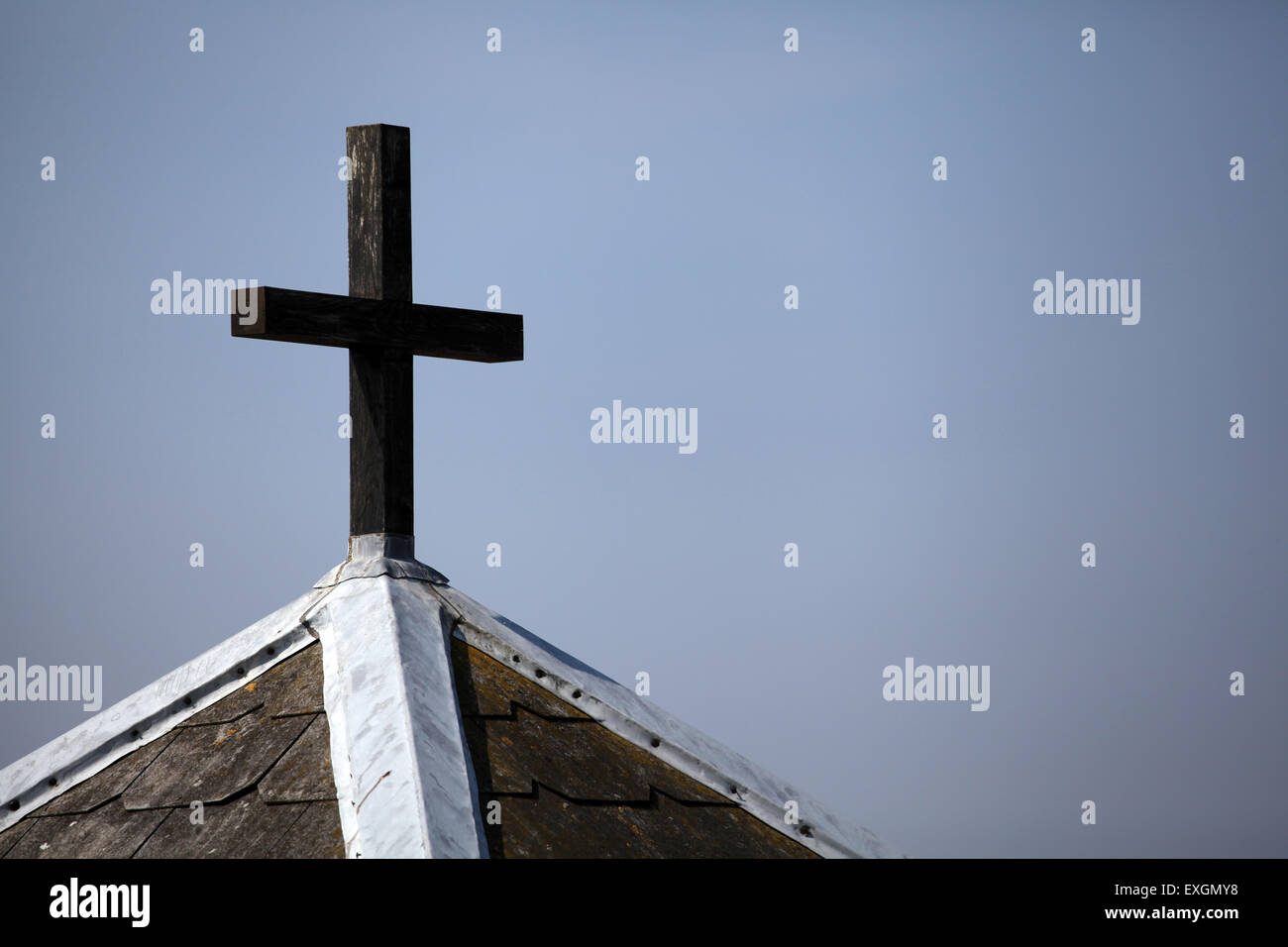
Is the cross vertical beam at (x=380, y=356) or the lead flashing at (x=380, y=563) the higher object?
the cross vertical beam at (x=380, y=356)

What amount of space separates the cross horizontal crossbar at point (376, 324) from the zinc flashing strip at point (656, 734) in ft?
3.40

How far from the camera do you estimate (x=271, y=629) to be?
570 cm

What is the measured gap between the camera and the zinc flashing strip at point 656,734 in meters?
5.66

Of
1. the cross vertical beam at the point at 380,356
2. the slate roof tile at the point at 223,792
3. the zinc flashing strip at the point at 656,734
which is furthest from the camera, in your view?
the cross vertical beam at the point at 380,356

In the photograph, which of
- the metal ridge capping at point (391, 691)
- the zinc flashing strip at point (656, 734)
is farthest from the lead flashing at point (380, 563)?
the zinc flashing strip at point (656, 734)

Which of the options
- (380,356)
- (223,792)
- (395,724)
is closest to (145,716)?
(223,792)

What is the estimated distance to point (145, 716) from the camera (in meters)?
5.60

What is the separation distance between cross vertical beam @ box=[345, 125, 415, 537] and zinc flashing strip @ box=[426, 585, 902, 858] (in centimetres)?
45

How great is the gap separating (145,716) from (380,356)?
163 cm

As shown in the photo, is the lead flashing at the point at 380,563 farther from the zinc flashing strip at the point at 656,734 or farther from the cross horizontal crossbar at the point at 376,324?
the cross horizontal crossbar at the point at 376,324

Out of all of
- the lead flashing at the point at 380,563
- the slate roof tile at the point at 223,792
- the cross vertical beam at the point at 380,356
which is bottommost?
the slate roof tile at the point at 223,792

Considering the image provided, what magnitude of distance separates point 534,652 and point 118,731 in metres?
1.53

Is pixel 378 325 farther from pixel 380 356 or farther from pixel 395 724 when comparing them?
pixel 395 724
